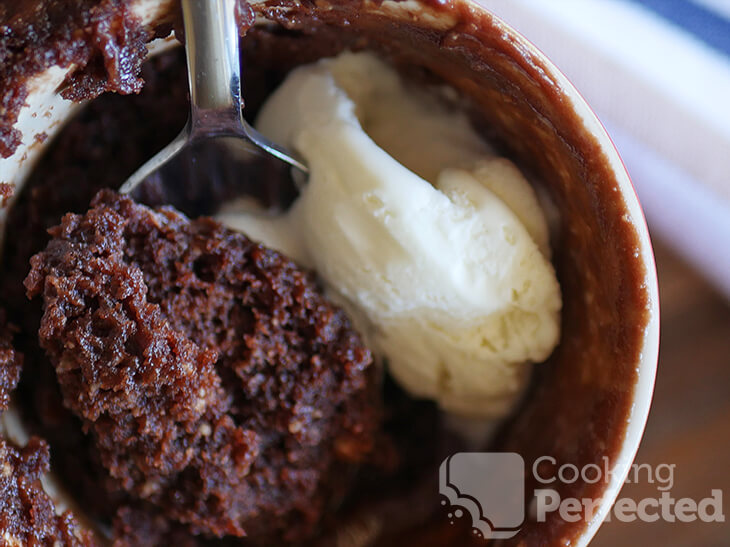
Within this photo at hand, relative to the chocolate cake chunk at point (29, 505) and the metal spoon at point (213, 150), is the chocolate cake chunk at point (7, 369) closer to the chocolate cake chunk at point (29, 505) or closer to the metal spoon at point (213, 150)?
the chocolate cake chunk at point (29, 505)

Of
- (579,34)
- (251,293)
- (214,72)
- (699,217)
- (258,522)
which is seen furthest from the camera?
(699,217)

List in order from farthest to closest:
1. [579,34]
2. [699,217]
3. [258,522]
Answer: [699,217], [579,34], [258,522]

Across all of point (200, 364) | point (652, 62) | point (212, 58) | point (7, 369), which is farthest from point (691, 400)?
point (7, 369)

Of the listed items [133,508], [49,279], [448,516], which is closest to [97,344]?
[49,279]

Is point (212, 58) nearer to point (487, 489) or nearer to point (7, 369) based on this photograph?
point (7, 369)

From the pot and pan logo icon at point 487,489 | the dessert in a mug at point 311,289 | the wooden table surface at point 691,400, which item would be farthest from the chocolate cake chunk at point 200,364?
the wooden table surface at point 691,400

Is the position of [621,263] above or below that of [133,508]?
above

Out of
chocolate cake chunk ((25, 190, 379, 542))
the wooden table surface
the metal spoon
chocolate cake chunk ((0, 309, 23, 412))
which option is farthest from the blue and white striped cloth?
chocolate cake chunk ((0, 309, 23, 412))

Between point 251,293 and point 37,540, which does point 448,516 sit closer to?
point 251,293
